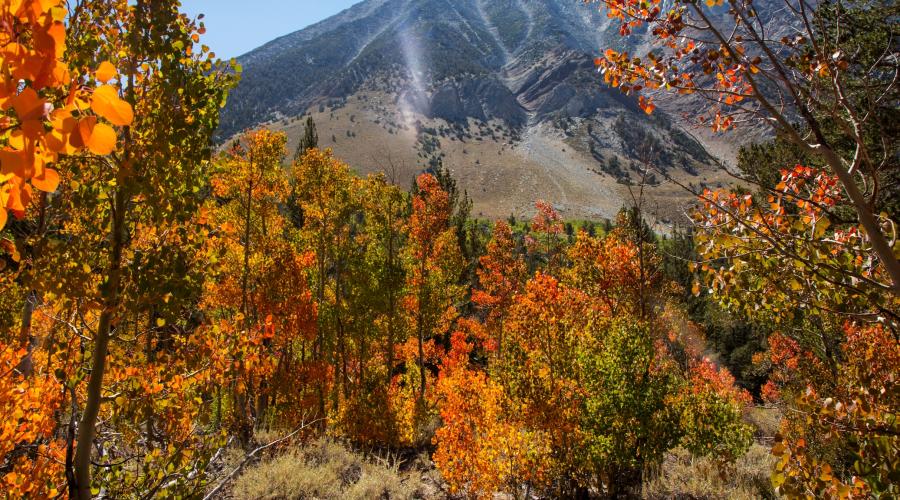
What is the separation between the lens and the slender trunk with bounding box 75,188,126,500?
3.44 metres

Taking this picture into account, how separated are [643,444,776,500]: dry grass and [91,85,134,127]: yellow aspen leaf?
38.0 ft

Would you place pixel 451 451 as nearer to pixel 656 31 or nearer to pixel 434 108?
pixel 656 31

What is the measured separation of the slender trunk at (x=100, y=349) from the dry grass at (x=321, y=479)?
5536 millimetres

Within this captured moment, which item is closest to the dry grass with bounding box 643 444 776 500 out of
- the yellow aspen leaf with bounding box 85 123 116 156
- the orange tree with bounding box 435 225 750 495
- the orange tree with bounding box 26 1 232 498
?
the orange tree with bounding box 435 225 750 495

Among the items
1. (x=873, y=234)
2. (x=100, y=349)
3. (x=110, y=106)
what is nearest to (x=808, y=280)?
(x=873, y=234)

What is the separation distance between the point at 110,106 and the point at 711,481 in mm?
12643

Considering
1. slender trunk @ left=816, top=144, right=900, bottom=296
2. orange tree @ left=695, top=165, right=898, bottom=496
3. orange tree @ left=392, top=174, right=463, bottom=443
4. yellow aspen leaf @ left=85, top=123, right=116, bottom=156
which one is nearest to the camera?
yellow aspen leaf @ left=85, top=123, right=116, bottom=156

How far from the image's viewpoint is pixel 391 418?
44.0ft

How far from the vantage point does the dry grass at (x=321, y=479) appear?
884 centimetres

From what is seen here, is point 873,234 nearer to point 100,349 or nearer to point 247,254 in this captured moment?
point 100,349

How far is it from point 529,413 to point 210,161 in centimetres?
692

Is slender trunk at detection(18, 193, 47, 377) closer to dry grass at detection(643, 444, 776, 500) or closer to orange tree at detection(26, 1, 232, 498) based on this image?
orange tree at detection(26, 1, 232, 498)

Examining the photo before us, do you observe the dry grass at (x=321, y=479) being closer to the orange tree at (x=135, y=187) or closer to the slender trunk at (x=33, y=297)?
the slender trunk at (x=33, y=297)

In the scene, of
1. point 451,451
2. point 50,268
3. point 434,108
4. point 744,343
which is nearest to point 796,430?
point 451,451
